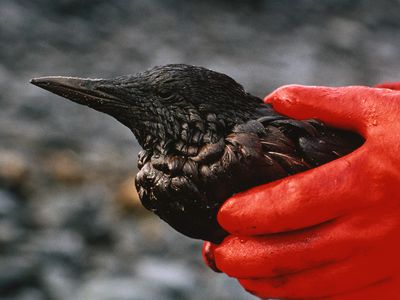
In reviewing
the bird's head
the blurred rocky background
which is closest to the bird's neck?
the bird's head

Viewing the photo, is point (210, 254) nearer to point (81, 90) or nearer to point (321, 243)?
point (321, 243)

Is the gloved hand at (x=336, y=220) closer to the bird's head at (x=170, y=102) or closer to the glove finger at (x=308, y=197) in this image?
the glove finger at (x=308, y=197)

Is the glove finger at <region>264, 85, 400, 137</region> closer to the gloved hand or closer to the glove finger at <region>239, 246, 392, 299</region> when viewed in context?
the gloved hand

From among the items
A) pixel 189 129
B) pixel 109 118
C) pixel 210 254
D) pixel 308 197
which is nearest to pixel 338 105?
pixel 308 197

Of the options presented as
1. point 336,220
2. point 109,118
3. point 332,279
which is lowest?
point 332,279

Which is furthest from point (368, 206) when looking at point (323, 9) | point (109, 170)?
point (323, 9)

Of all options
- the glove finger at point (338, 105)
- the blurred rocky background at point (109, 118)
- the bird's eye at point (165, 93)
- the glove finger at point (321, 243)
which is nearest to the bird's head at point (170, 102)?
the bird's eye at point (165, 93)
